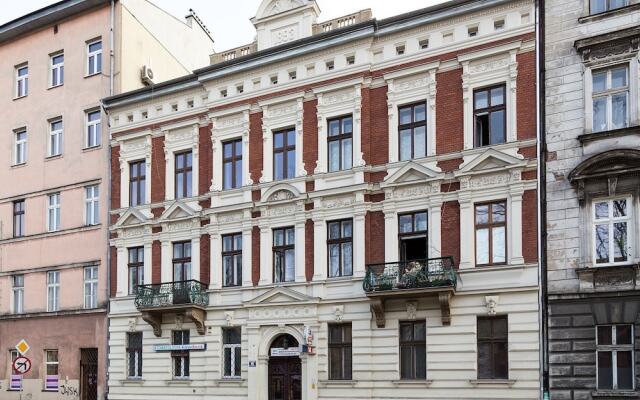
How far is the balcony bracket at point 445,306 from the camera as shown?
74.8 feet

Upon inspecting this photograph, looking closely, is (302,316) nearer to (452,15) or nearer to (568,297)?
(568,297)

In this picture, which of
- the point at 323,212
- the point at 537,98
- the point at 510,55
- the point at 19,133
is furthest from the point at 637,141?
the point at 19,133

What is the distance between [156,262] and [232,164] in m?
4.84

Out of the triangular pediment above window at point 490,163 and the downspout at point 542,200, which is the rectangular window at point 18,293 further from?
the downspout at point 542,200

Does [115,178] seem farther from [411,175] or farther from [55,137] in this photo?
[411,175]

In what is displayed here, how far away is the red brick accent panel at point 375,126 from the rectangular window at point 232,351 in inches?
306

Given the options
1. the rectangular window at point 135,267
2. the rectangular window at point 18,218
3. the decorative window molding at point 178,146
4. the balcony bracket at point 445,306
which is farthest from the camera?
the rectangular window at point 18,218

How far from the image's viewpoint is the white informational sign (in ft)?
84.5

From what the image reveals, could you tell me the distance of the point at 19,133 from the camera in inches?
1422

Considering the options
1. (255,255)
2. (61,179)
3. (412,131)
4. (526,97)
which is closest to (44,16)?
(61,179)

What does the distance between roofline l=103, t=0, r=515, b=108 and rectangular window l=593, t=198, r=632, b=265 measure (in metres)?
6.79

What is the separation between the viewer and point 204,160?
2912cm

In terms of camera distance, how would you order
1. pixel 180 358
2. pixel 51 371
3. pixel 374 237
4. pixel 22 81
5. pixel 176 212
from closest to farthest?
pixel 374 237
pixel 180 358
pixel 176 212
pixel 51 371
pixel 22 81

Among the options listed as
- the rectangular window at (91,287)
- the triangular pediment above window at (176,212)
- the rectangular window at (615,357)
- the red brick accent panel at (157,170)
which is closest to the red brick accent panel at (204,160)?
the triangular pediment above window at (176,212)
